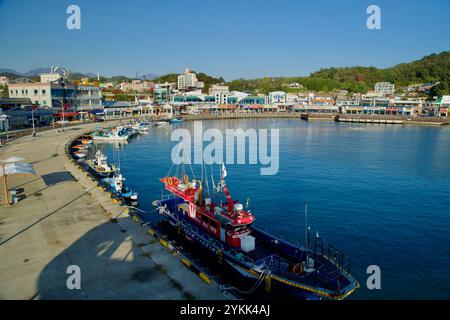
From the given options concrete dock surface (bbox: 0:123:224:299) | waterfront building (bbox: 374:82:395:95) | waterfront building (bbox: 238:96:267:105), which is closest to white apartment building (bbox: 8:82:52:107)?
concrete dock surface (bbox: 0:123:224:299)

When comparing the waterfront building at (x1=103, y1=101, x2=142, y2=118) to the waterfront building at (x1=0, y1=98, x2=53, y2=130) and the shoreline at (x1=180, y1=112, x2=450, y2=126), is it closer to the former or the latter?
the shoreline at (x1=180, y1=112, x2=450, y2=126)

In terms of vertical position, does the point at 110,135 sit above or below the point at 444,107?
below

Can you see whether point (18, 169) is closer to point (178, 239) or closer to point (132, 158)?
point (178, 239)

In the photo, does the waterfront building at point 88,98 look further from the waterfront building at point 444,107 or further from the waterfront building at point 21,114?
the waterfront building at point 444,107

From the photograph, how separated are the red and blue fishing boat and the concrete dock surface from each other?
3.71 meters

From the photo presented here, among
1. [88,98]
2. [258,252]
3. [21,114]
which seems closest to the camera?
[258,252]

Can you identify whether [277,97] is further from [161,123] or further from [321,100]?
[161,123]

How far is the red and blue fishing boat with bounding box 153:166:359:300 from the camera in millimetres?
16391

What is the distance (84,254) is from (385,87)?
203m

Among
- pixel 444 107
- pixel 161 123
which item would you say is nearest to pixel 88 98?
pixel 161 123

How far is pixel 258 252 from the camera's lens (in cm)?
1961

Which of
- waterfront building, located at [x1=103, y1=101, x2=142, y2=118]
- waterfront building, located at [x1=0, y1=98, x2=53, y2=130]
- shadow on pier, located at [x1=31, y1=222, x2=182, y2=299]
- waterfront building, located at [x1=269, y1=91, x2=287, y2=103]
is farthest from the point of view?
waterfront building, located at [x1=269, y1=91, x2=287, y2=103]

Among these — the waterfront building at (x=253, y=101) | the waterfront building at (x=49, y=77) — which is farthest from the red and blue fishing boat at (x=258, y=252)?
the waterfront building at (x=253, y=101)
